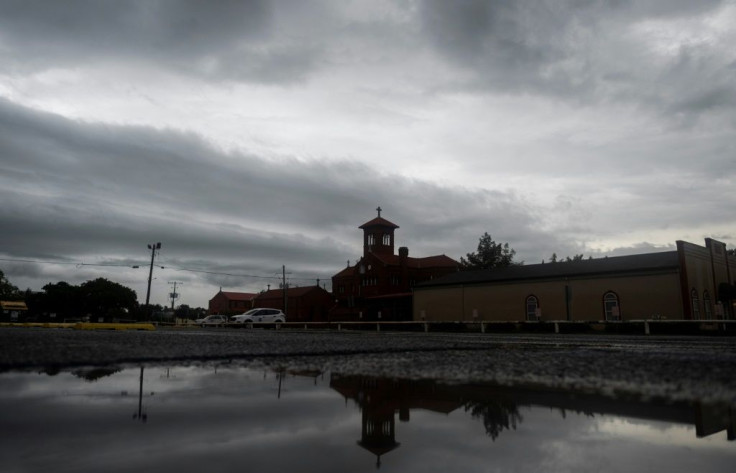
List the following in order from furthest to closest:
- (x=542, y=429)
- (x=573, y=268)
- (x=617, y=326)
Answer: (x=573, y=268) < (x=617, y=326) < (x=542, y=429)

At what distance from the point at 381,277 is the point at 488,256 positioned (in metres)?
17.3

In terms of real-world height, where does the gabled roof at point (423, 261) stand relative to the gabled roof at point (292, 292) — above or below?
above

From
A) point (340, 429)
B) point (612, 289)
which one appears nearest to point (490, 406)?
point (340, 429)

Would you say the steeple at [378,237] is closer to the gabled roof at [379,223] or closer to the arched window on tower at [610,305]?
the gabled roof at [379,223]

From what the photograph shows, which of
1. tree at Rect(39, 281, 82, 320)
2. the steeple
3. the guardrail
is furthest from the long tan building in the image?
tree at Rect(39, 281, 82, 320)

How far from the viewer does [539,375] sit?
4176 millimetres

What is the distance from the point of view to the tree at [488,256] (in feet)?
246

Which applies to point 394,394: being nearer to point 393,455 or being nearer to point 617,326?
point 393,455

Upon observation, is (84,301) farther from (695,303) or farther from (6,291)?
(695,303)

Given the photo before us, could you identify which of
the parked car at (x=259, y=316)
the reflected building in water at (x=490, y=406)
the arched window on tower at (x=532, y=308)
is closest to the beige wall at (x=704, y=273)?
the arched window on tower at (x=532, y=308)

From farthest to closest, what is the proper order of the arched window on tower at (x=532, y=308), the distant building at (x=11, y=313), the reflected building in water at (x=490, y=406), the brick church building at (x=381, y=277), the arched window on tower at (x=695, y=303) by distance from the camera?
the brick church building at (x=381, y=277) < the distant building at (x=11, y=313) < the arched window on tower at (x=532, y=308) < the arched window on tower at (x=695, y=303) < the reflected building in water at (x=490, y=406)

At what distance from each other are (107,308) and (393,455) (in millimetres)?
111118

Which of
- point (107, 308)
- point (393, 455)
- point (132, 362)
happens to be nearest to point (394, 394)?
point (393, 455)

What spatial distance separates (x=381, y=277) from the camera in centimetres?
6994
